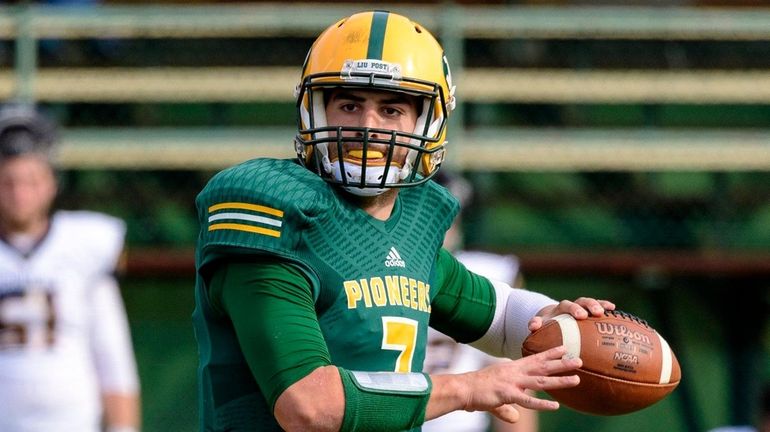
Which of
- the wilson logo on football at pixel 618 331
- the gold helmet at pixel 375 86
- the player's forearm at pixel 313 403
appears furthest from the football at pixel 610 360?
the player's forearm at pixel 313 403

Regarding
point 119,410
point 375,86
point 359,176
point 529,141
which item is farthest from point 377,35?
point 529,141

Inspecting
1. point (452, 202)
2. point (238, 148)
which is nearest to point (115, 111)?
point (238, 148)

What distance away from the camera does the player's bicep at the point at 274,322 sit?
7.96 feet

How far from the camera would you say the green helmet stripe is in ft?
9.02

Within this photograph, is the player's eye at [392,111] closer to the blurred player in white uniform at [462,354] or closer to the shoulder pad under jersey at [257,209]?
the shoulder pad under jersey at [257,209]

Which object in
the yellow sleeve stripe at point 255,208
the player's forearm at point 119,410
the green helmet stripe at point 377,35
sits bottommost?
the player's forearm at point 119,410

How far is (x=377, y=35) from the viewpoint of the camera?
9.19 ft

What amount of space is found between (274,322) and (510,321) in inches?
30.7

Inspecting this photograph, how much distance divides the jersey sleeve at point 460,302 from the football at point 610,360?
19 centimetres

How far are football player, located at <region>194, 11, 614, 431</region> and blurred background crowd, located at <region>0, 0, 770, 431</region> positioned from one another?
399 cm

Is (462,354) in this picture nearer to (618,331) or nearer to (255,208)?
(618,331)

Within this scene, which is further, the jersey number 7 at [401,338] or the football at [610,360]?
the football at [610,360]

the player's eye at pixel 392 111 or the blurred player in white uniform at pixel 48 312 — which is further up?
the player's eye at pixel 392 111

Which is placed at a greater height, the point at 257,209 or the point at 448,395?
the point at 257,209
